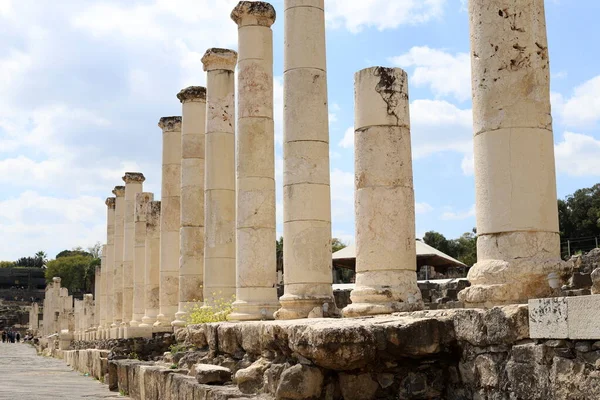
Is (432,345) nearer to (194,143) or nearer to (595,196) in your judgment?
(194,143)

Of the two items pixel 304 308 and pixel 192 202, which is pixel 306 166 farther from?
pixel 192 202

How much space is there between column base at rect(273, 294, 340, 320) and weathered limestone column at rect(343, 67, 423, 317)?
237 centimetres

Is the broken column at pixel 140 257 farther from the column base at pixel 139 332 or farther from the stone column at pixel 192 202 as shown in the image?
the stone column at pixel 192 202

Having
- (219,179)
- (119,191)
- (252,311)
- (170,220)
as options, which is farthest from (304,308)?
(119,191)

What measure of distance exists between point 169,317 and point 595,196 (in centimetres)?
4074

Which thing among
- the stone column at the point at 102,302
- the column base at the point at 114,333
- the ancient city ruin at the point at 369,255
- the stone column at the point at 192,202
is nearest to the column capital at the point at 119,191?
the stone column at the point at 102,302

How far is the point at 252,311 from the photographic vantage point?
50.9ft

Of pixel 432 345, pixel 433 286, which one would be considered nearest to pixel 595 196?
pixel 433 286

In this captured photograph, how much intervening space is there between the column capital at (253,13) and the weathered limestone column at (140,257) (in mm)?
14323

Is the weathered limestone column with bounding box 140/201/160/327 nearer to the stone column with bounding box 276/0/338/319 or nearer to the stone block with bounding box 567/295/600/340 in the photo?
the stone column with bounding box 276/0/338/319

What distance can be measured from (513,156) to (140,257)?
25.1m

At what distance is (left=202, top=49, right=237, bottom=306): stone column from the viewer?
1872 cm

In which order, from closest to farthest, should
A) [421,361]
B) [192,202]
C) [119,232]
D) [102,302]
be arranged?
[421,361], [192,202], [119,232], [102,302]

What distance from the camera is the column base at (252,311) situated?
15406 mm
